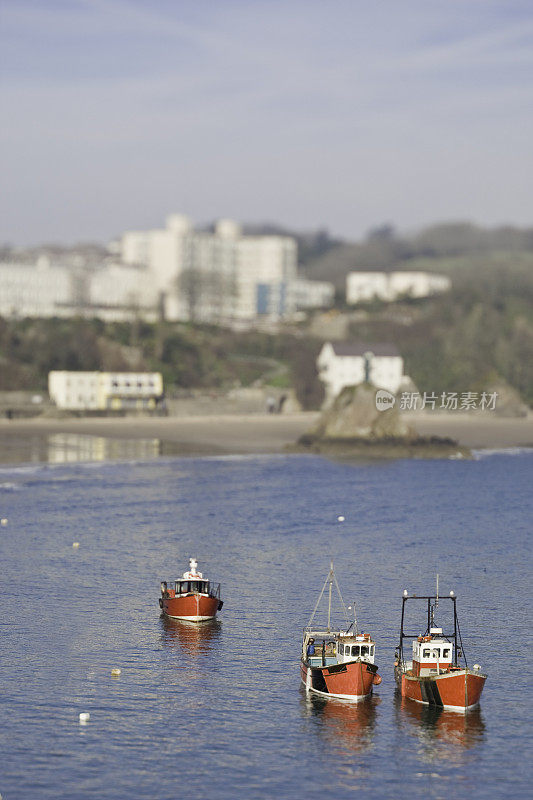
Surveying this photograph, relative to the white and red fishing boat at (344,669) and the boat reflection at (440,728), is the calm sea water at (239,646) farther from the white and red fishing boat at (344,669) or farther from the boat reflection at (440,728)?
the white and red fishing boat at (344,669)

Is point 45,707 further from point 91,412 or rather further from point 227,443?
point 91,412

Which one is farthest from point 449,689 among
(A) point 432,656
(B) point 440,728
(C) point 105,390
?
(C) point 105,390

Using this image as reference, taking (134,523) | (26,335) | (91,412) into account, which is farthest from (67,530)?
(26,335)

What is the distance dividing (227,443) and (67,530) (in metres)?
51.3

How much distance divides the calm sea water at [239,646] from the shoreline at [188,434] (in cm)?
2466

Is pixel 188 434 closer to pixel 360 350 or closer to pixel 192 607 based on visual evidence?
pixel 360 350

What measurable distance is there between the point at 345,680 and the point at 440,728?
10.9 ft

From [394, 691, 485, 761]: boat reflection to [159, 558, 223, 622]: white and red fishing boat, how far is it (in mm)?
10351

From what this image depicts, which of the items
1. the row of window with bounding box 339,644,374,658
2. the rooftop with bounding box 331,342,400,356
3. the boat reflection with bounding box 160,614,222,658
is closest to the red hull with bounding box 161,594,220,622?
the boat reflection with bounding box 160,614,222,658

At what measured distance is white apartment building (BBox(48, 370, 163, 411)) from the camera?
135000 millimetres

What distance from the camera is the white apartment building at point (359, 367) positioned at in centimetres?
15688

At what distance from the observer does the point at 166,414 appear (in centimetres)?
13312

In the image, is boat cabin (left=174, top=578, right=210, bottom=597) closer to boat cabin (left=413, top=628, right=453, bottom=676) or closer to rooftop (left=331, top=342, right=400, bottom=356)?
boat cabin (left=413, top=628, right=453, bottom=676)

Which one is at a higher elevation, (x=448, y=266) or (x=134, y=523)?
(x=448, y=266)
